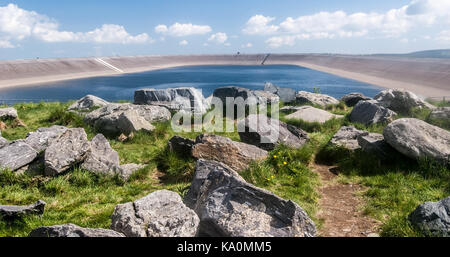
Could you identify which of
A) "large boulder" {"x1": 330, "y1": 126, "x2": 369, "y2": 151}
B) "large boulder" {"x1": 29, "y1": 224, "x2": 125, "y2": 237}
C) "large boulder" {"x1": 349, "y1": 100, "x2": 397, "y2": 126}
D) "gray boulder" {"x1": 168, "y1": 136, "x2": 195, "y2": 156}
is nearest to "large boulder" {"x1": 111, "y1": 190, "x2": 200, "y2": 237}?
"large boulder" {"x1": 29, "y1": 224, "x2": 125, "y2": 237}

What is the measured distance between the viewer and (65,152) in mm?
7270

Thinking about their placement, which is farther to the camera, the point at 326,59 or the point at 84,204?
the point at 326,59

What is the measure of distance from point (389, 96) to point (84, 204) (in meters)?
12.5

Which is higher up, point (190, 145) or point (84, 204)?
point (190, 145)

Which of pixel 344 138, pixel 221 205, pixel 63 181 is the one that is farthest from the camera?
pixel 344 138

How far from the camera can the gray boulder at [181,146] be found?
27.9 feet

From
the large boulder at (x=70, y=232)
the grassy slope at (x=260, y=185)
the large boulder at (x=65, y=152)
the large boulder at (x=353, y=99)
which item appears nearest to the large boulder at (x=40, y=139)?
the large boulder at (x=65, y=152)

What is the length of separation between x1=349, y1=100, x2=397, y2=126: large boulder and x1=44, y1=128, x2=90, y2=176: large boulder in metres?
9.43

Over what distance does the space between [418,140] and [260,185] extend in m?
4.13

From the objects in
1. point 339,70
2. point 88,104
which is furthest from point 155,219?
point 339,70

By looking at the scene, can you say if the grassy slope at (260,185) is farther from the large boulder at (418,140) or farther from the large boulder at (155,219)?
the large boulder at (155,219)
